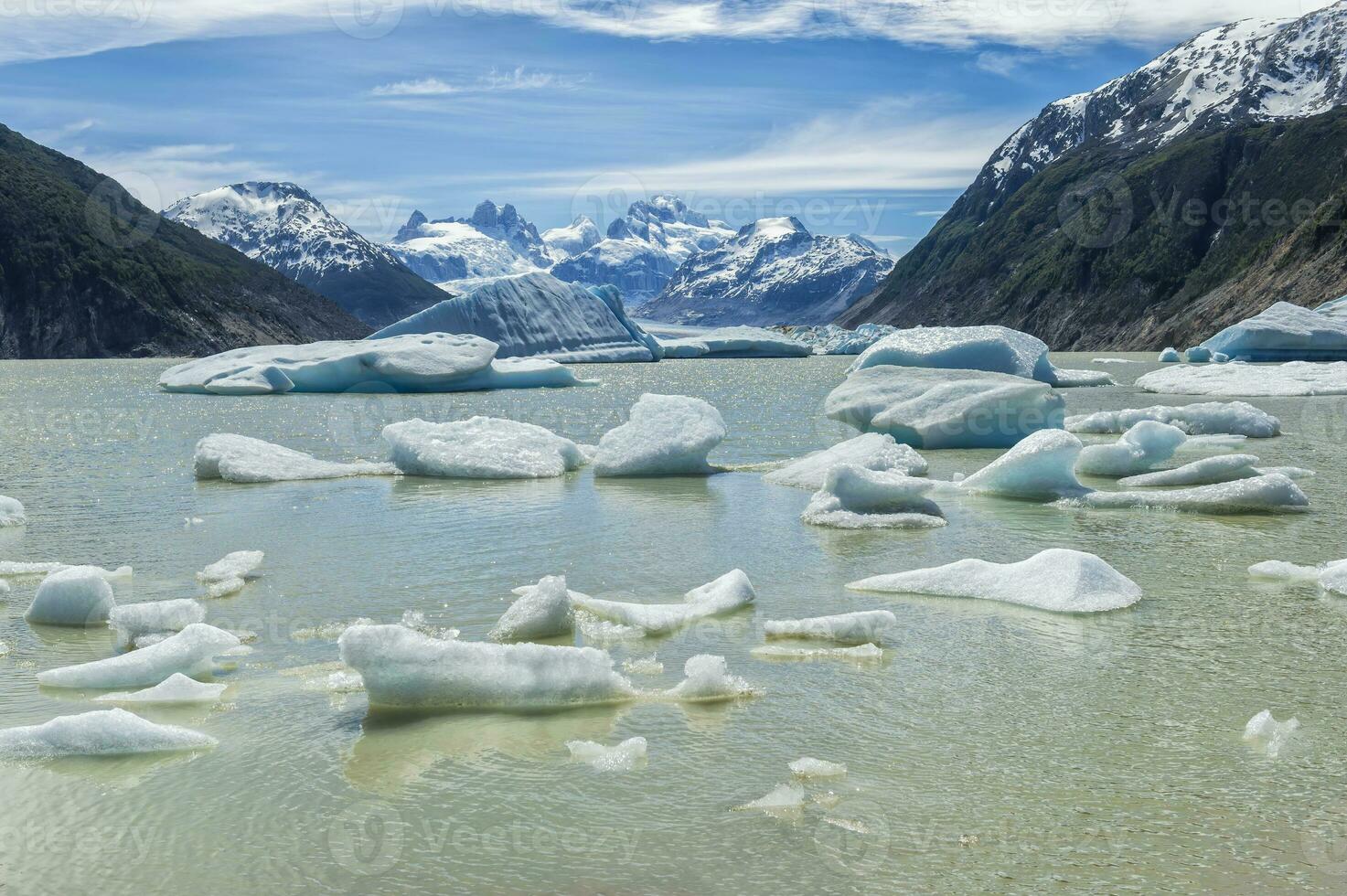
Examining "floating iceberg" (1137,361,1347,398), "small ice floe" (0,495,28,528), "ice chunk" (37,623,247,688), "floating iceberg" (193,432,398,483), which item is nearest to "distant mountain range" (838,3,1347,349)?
"floating iceberg" (1137,361,1347,398)

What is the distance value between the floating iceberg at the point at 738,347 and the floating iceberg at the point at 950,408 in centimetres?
5038

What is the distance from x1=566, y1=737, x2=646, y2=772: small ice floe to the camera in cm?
435

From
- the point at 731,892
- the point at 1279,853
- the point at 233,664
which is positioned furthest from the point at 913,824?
the point at 233,664

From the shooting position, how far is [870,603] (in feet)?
22.5

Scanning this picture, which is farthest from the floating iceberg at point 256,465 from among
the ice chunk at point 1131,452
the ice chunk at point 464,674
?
the ice chunk at point 464,674

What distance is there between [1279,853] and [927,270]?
148 m

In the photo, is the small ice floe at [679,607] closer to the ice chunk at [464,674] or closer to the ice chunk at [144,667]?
the ice chunk at [464,674]

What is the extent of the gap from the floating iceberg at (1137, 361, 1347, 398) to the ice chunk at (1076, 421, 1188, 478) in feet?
55.5

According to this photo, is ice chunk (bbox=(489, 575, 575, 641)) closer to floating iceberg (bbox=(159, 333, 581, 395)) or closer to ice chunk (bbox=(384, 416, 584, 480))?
ice chunk (bbox=(384, 416, 584, 480))

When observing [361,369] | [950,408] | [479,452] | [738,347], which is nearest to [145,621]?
[479,452]

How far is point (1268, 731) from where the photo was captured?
14.8ft

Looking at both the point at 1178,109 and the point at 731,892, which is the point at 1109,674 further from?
the point at 1178,109

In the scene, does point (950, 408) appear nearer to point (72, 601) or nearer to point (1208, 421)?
point (1208, 421)

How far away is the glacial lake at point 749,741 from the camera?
357 cm
